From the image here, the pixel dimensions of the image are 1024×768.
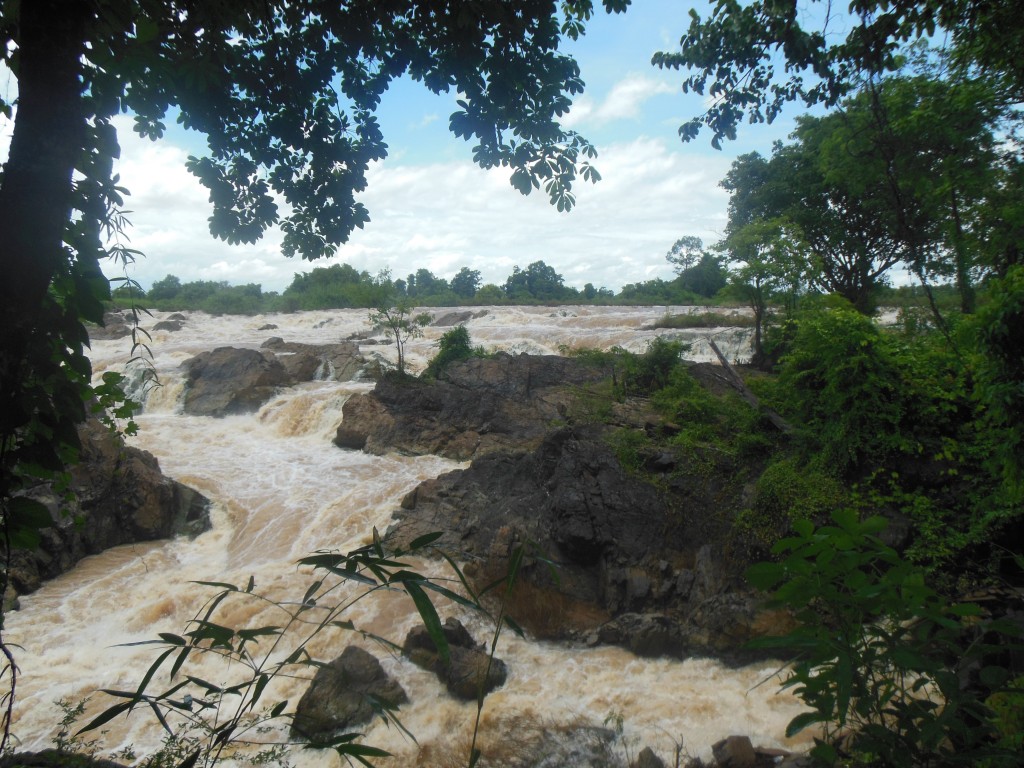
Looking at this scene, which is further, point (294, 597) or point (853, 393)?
point (294, 597)

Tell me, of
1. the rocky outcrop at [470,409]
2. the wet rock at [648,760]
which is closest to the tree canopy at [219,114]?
the wet rock at [648,760]

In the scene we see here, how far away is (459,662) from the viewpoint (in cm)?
632

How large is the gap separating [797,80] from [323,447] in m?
13.5

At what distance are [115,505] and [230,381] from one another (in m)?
8.33

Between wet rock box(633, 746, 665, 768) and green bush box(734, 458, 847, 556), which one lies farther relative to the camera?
green bush box(734, 458, 847, 556)

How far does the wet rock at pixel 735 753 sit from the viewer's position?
4906 mm

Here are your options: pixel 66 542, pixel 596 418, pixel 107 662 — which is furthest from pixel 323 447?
pixel 107 662

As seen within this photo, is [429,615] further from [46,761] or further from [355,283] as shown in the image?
[355,283]

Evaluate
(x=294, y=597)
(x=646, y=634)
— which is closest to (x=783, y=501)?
(x=646, y=634)

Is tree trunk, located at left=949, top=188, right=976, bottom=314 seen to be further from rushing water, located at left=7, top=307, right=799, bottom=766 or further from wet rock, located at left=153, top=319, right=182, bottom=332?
wet rock, located at left=153, top=319, right=182, bottom=332

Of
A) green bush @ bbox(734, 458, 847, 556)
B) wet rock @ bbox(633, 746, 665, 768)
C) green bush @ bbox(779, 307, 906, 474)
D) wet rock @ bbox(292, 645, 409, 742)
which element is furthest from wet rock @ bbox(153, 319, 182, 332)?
wet rock @ bbox(633, 746, 665, 768)

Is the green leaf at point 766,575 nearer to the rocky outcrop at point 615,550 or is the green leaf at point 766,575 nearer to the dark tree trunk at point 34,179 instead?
the dark tree trunk at point 34,179

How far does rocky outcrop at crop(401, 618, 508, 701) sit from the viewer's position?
20.1ft

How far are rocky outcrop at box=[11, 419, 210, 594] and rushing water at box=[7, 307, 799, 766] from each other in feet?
0.97
